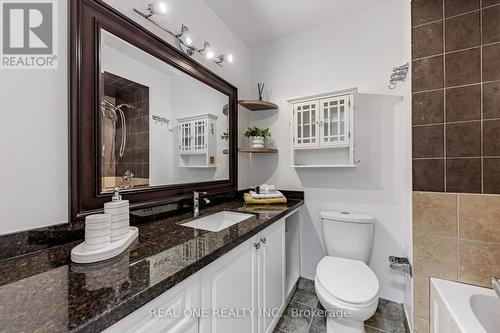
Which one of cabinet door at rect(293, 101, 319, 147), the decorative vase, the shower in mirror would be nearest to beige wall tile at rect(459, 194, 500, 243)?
cabinet door at rect(293, 101, 319, 147)

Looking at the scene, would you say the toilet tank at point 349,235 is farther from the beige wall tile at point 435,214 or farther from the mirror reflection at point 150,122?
the mirror reflection at point 150,122

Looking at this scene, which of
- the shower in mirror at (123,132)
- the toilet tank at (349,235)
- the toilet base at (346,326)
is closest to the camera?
the shower in mirror at (123,132)

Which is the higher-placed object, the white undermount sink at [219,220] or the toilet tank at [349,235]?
the white undermount sink at [219,220]

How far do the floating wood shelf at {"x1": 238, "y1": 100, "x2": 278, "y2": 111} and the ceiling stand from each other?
724 millimetres

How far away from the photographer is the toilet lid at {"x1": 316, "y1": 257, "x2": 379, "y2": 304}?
1.19 m

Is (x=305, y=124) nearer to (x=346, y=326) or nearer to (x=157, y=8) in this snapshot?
(x=157, y=8)

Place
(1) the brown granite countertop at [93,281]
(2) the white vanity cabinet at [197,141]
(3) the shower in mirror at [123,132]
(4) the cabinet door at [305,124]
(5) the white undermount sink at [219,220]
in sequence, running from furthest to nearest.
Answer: (4) the cabinet door at [305,124]
(2) the white vanity cabinet at [197,141]
(5) the white undermount sink at [219,220]
(3) the shower in mirror at [123,132]
(1) the brown granite countertop at [93,281]

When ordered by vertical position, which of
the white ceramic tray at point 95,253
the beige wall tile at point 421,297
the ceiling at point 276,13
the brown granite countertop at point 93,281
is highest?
the ceiling at point 276,13

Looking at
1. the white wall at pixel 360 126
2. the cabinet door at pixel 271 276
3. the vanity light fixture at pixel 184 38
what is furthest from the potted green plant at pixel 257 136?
the cabinet door at pixel 271 276

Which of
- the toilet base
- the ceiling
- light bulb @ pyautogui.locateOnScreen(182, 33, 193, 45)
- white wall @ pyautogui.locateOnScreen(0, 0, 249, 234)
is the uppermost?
the ceiling

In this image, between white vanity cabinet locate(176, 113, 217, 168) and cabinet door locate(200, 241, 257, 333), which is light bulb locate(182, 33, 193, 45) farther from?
cabinet door locate(200, 241, 257, 333)

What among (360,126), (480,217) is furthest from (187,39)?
(480,217)

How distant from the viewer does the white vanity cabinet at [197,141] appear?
59.8 inches

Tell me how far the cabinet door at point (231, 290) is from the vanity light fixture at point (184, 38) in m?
1.41
